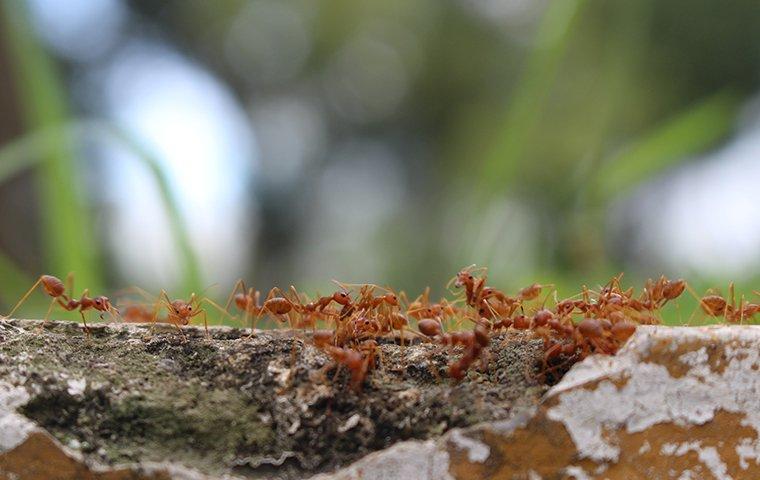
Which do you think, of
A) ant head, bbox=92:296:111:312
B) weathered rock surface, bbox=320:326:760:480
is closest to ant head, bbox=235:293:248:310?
ant head, bbox=92:296:111:312

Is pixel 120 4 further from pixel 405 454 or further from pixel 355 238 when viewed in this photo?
pixel 405 454

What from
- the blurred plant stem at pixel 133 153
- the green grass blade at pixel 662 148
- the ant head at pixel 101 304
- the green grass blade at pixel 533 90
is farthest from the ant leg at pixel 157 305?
the green grass blade at pixel 662 148

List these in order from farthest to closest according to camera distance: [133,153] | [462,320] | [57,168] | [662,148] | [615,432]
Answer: [662,148] < [57,168] < [133,153] < [462,320] < [615,432]

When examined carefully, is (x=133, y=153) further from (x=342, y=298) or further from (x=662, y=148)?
(x=662, y=148)

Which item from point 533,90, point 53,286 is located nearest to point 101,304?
point 53,286

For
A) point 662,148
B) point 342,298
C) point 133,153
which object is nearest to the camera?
point 342,298

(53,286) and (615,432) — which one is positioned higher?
(53,286)

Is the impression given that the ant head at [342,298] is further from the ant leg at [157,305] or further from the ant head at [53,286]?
the ant head at [53,286]
